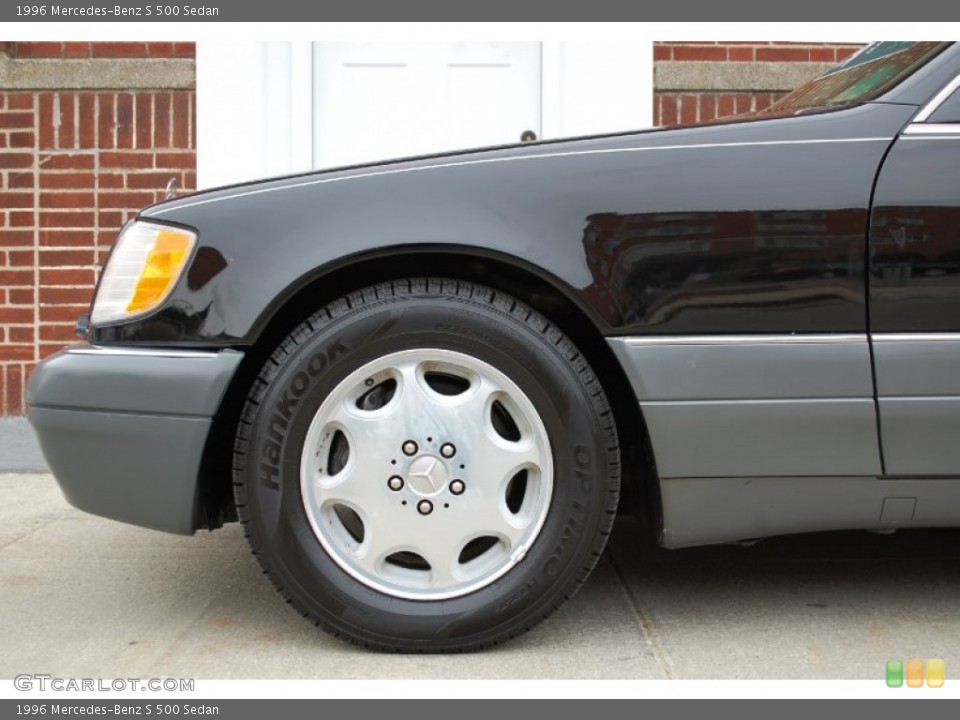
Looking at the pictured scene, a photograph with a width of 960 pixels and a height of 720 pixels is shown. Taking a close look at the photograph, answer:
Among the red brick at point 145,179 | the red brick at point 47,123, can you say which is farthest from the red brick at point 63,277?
the red brick at point 47,123

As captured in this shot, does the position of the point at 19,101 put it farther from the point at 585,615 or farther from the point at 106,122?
the point at 585,615

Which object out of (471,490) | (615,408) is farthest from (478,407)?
(615,408)

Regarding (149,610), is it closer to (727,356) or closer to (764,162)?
(727,356)

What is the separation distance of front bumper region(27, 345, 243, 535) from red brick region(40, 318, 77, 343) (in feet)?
9.57

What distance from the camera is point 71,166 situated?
5289mm

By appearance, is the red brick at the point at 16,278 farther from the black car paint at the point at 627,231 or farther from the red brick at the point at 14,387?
the black car paint at the point at 627,231

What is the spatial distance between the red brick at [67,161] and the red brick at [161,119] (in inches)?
13.0

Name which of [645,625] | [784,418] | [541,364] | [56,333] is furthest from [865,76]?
[56,333]

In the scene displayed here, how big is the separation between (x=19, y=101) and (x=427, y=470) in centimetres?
378

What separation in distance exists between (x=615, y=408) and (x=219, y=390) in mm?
951

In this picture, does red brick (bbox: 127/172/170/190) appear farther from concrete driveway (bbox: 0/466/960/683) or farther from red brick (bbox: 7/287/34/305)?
concrete driveway (bbox: 0/466/960/683)

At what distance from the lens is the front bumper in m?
2.46

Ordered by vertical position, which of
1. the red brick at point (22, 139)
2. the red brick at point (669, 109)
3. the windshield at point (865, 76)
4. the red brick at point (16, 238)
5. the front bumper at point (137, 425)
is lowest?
the front bumper at point (137, 425)

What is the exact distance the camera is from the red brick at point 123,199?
5297 millimetres
